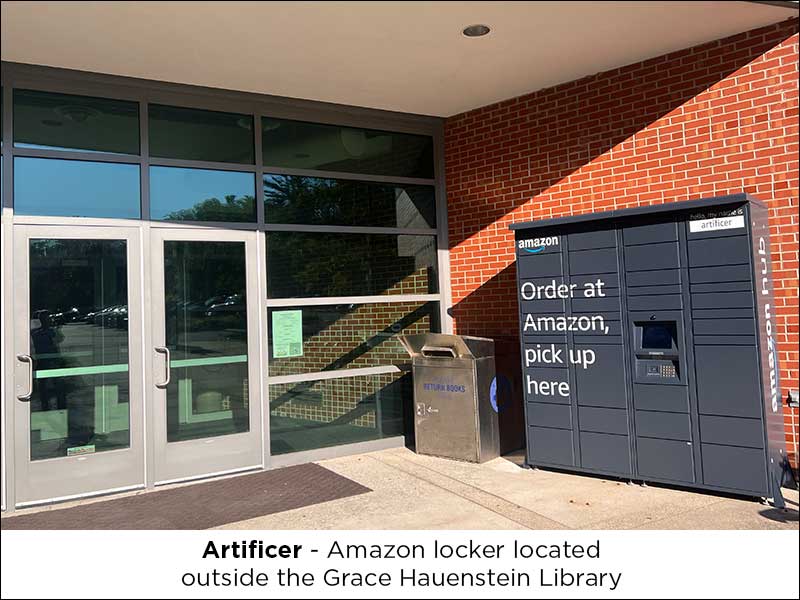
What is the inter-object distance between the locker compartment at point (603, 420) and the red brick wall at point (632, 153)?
1.22 metres

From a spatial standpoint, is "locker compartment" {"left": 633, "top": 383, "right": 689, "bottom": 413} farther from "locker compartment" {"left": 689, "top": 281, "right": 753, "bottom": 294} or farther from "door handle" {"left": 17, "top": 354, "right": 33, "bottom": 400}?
"door handle" {"left": 17, "top": 354, "right": 33, "bottom": 400}

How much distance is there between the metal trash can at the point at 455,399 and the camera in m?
6.52

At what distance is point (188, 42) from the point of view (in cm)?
516

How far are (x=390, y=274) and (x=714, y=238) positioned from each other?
330cm

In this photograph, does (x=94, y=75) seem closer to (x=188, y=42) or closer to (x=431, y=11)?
(x=188, y=42)

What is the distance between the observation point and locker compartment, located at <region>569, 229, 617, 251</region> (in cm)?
566

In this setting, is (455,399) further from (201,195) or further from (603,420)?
(201,195)

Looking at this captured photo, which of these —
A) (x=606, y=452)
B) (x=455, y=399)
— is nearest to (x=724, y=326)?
(x=606, y=452)

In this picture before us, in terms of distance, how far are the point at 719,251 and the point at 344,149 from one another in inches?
146

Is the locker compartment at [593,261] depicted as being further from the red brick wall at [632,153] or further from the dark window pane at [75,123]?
the dark window pane at [75,123]

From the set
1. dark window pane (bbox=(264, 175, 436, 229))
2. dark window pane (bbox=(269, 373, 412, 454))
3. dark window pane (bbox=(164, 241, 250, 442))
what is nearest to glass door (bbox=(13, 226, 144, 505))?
dark window pane (bbox=(164, 241, 250, 442))

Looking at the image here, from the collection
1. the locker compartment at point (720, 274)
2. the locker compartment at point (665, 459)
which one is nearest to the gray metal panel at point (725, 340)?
the locker compartment at point (720, 274)

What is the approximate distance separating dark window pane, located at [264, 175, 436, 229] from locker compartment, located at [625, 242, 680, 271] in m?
2.70

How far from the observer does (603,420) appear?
5.71 m
